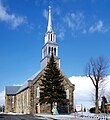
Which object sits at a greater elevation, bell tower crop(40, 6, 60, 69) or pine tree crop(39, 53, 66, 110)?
bell tower crop(40, 6, 60, 69)

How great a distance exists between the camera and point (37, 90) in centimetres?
7056

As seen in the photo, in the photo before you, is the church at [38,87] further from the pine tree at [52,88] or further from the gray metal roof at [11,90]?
the gray metal roof at [11,90]

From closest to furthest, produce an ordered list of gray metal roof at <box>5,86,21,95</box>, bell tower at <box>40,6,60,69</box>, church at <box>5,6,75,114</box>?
church at <box>5,6,75,114</box> < bell tower at <box>40,6,60,69</box> < gray metal roof at <box>5,86,21,95</box>

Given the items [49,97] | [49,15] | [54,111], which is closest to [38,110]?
[49,97]

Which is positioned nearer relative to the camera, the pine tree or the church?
the pine tree

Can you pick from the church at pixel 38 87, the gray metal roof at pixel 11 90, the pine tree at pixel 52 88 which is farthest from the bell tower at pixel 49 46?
the gray metal roof at pixel 11 90

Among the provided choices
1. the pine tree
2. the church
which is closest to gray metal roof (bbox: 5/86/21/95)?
the church

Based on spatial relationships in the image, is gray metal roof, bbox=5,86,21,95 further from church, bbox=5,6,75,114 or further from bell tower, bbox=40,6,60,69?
bell tower, bbox=40,6,60,69

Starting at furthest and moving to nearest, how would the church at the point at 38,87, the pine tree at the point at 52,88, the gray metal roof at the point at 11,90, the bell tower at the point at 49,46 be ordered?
the gray metal roof at the point at 11,90 < the bell tower at the point at 49,46 < the church at the point at 38,87 < the pine tree at the point at 52,88

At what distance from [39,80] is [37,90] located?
2.45 meters

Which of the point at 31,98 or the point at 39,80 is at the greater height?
the point at 39,80

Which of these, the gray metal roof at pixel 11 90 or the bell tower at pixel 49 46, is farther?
the gray metal roof at pixel 11 90

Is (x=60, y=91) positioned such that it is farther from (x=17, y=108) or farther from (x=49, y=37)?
(x=17, y=108)

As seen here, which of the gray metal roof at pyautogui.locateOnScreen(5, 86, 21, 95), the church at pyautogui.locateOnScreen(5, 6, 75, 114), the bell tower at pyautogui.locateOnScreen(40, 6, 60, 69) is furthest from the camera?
the gray metal roof at pyautogui.locateOnScreen(5, 86, 21, 95)
